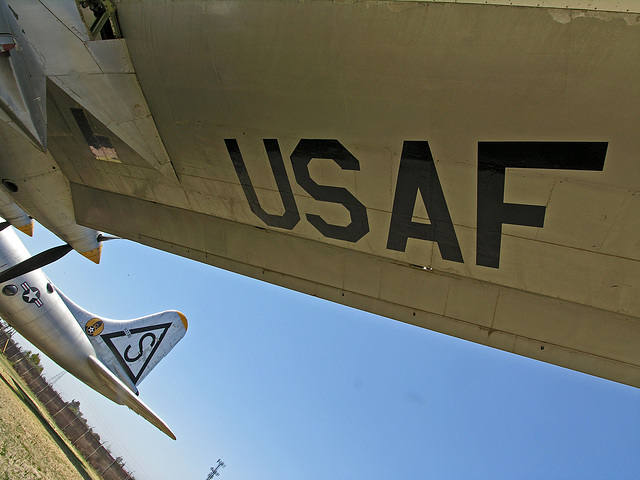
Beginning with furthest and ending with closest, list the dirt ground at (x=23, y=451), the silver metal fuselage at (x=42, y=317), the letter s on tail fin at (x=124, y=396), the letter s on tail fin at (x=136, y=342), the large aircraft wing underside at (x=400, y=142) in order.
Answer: the letter s on tail fin at (x=136, y=342)
the dirt ground at (x=23, y=451)
the letter s on tail fin at (x=124, y=396)
the silver metal fuselage at (x=42, y=317)
the large aircraft wing underside at (x=400, y=142)

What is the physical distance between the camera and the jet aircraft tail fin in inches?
624

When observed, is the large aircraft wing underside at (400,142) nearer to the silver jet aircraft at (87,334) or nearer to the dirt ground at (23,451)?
the silver jet aircraft at (87,334)

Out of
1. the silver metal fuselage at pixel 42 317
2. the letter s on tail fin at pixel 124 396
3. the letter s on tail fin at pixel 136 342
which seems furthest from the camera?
the letter s on tail fin at pixel 136 342

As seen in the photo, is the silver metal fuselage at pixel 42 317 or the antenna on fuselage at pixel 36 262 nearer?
the antenna on fuselage at pixel 36 262

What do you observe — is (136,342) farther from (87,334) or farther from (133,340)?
(87,334)

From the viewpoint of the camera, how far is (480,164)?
2.85 m

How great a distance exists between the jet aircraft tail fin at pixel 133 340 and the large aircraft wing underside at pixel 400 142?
13.1 meters

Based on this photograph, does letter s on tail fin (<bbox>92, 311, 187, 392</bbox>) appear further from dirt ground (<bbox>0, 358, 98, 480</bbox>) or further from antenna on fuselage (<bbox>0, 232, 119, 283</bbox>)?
antenna on fuselage (<bbox>0, 232, 119, 283</bbox>)

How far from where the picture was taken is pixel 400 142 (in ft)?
9.88

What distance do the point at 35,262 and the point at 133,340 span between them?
1304cm

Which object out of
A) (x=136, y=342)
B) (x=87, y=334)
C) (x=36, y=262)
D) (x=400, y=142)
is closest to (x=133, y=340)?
(x=136, y=342)

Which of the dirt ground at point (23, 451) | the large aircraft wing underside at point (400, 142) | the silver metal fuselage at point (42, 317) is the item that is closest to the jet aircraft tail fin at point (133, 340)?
the silver metal fuselage at point (42, 317)

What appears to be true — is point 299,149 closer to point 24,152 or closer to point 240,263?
point 240,263

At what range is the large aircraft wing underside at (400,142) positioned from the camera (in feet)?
7.86
